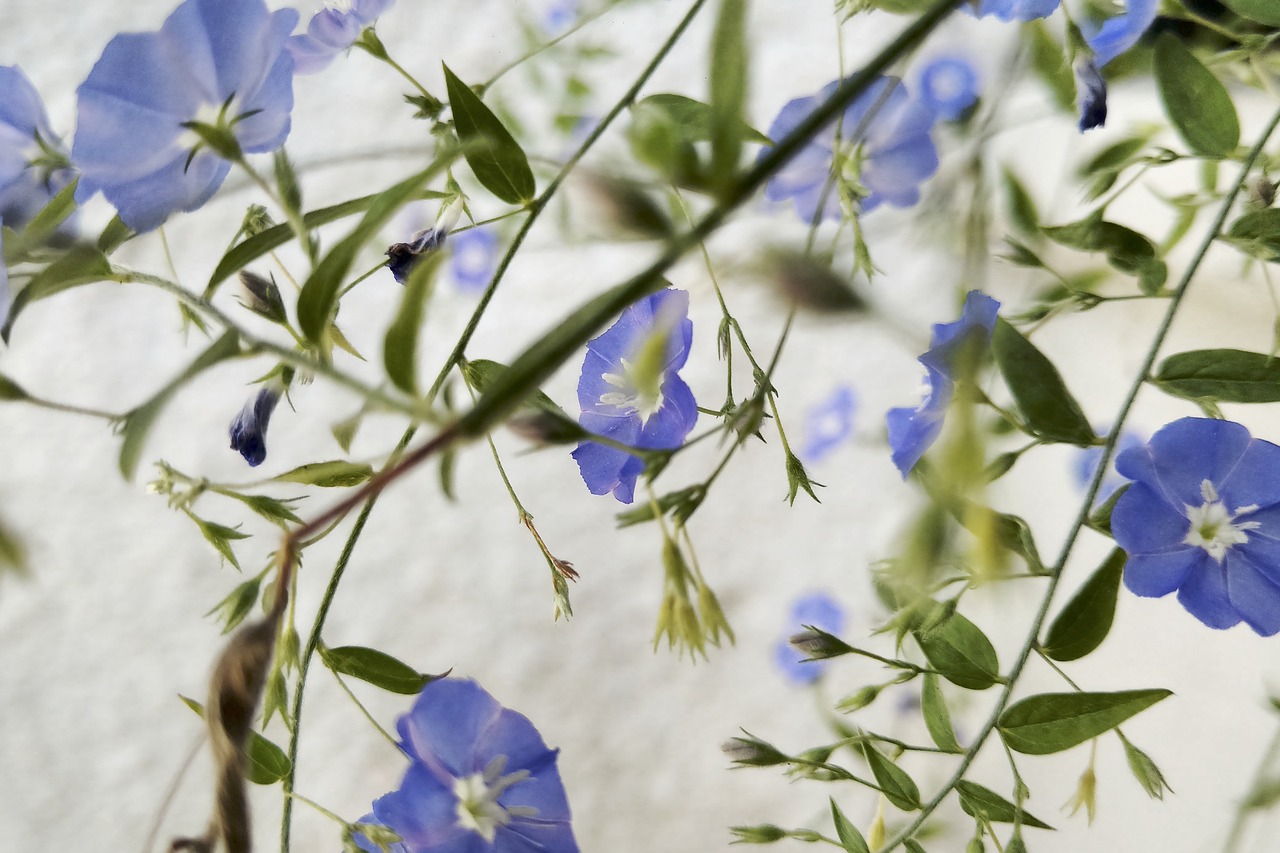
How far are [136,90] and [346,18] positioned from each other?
3.6 inches

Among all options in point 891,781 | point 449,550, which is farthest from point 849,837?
point 449,550

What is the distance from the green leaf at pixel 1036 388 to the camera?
19cm

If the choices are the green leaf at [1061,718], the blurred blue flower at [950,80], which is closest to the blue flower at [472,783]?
the green leaf at [1061,718]

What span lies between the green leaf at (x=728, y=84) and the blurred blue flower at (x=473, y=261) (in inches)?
23.8

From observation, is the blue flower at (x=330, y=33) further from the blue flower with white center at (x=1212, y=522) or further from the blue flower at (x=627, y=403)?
the blue flower with white center at (x=1212, y=522)

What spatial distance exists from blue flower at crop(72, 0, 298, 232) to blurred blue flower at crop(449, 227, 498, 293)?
50 centimetres

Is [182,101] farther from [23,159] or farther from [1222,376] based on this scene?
[1222,376]

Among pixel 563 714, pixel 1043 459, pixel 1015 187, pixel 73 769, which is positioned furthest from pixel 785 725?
pixel 1015 187

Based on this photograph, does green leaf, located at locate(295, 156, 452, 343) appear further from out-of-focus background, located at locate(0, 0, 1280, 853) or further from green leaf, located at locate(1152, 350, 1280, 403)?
out-of-focus background, located at locate(0, 0, 1280, 853)

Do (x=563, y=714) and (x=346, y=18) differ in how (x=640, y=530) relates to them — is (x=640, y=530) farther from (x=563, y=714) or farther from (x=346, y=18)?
(x=346, y=18)

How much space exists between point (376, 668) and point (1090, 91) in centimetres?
22

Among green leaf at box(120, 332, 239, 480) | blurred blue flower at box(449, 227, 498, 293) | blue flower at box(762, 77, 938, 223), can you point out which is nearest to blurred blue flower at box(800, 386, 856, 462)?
blurred blue flower at box(449, 227, 498, 293)

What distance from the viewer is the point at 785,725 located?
0.89 meters

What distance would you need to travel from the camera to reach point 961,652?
0.83 ft
